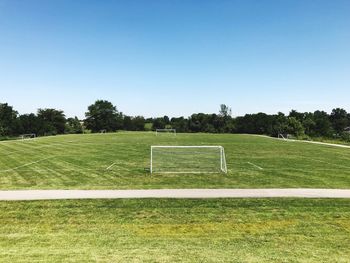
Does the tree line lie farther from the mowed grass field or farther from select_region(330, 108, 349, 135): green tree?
the mowed grass field

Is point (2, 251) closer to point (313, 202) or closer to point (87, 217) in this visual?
point (87, 217)

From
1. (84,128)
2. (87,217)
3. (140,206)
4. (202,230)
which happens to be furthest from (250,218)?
(84,128)

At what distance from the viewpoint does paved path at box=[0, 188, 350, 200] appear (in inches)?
511

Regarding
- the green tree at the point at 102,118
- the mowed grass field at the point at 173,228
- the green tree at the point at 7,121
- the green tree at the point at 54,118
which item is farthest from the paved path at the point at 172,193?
the green tree at the point at 102,118

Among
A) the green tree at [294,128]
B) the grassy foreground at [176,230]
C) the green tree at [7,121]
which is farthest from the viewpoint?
the green tree at [7,121]

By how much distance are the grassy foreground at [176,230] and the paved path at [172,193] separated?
69 centimetres

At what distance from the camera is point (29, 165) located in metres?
22.1

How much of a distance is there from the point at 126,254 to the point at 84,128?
114 metres

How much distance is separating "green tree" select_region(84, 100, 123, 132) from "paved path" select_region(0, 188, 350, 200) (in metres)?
101

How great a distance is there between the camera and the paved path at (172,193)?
42.6 ft

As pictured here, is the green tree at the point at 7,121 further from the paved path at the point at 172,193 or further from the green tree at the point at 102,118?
the paved path at the point at 172,193

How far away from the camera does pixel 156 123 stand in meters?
115

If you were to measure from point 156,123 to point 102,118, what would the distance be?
18337mm

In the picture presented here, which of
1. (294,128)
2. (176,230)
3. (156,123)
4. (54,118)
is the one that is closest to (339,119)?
(156,123)
